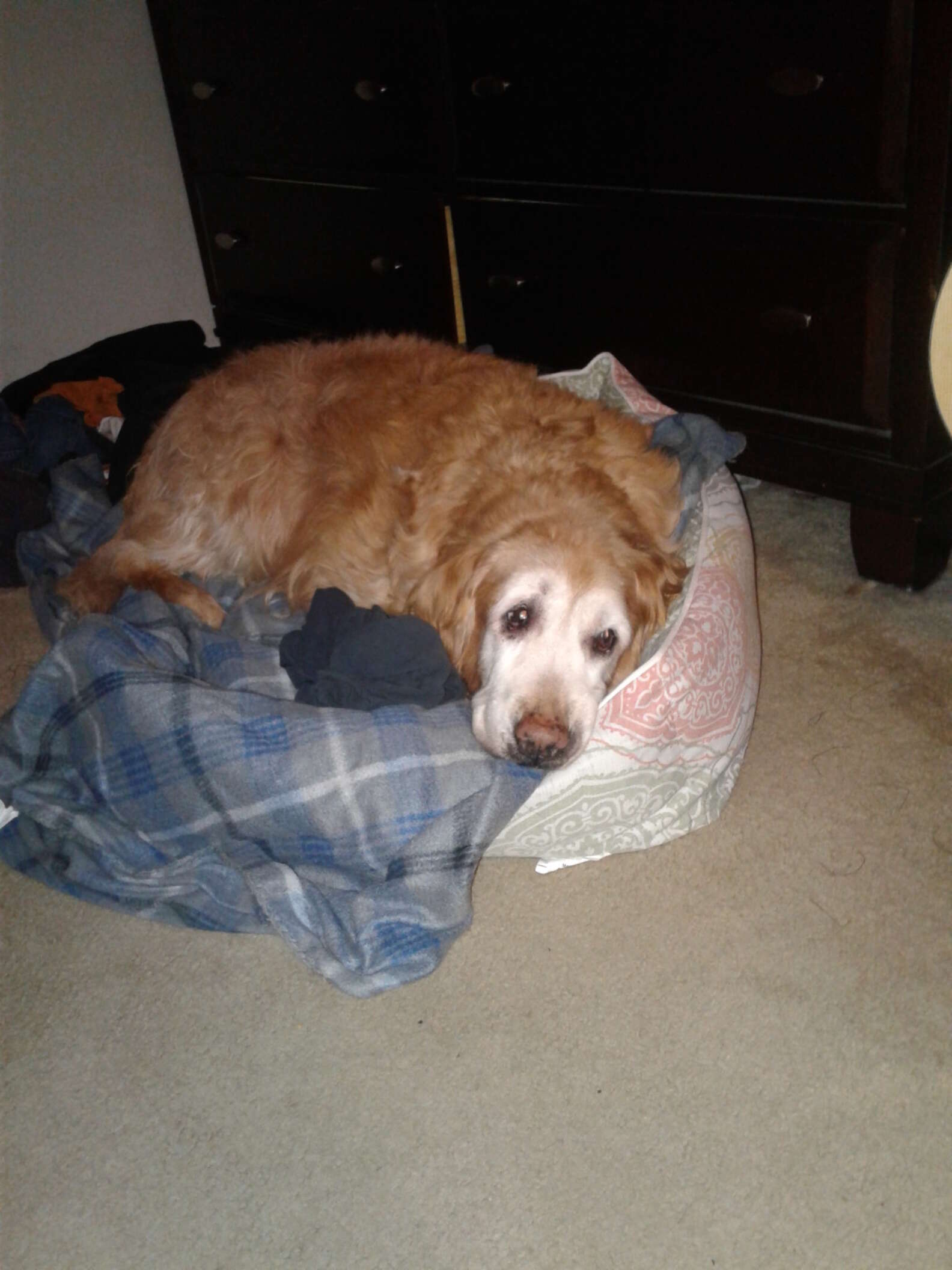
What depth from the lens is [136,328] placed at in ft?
12.0

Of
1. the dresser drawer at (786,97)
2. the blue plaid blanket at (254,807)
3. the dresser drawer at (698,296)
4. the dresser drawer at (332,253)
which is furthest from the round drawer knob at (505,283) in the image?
the blue plaid blanket at (254,807)

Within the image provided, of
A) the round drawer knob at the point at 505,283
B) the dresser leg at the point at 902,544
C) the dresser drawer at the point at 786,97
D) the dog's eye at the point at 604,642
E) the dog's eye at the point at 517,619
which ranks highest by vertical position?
the dresser drawer at the point at 786,97

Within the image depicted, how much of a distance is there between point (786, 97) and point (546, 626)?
1.20 m

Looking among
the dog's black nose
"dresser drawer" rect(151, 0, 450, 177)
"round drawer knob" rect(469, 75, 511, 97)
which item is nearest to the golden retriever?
the dog's black nose

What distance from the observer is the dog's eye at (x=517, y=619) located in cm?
177

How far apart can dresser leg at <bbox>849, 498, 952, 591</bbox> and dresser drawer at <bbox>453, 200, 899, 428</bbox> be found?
24 cm

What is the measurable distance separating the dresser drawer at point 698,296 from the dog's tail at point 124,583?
3.89ft

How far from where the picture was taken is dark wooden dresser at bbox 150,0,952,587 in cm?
201

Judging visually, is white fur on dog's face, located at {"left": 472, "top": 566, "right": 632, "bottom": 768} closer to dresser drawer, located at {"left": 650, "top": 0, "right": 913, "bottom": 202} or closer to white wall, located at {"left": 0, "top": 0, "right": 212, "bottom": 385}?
dresser drawer, located at {"left": 650, "top": 0, "right": 913, "bottom": 202}

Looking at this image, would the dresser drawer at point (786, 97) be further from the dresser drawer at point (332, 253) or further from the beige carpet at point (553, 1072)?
the beige carpet at point (553, 1072)

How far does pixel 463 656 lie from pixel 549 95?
1.44 m

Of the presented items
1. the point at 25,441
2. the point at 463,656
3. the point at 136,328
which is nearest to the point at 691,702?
the point at 463,656

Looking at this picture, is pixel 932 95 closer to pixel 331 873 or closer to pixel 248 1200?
pixel 331 873

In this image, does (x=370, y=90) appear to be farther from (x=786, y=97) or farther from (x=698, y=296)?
(x=786, y=97)
